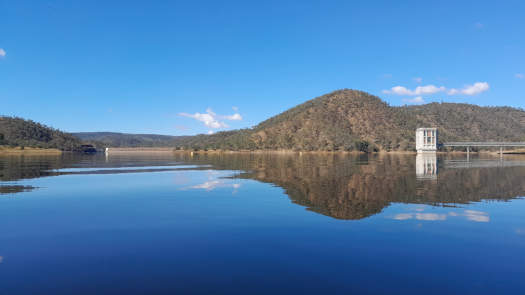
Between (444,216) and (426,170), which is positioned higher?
(426,170)

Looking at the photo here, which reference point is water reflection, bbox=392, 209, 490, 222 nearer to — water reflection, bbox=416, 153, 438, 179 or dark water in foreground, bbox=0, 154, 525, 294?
dark water in foreground, bbox=0, 154, 525, 294

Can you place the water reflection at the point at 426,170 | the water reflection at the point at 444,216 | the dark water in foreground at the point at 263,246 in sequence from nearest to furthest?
the dark water in foreground at the point at 263,246 → the water reflection at the point at 444,216 → the water reflection at the point at 426,170

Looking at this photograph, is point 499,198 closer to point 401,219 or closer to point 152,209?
point 401,219

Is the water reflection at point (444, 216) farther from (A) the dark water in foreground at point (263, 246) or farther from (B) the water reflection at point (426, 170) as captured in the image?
(B) the water reflection at point (426, 170)

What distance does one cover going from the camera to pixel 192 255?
11.3 m

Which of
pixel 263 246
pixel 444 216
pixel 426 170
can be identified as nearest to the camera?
pixel 263 246

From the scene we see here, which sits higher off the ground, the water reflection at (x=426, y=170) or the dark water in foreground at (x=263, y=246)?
the water reflection at (x=426, y=170)

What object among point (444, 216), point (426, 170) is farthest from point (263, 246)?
point (426, 170)

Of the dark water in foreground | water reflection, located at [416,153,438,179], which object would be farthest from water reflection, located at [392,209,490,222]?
water reflection, located at [416,153,438,179]

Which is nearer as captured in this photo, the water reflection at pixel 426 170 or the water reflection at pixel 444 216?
the water reflection at pixel 444 216

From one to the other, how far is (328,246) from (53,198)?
21536mm

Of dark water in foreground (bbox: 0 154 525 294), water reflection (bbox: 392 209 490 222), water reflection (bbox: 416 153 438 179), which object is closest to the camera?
dark water in foreground (bbox: 0 154 525 294)

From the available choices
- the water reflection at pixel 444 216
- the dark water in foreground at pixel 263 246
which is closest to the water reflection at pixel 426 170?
the dark water in foreground at pixel 263 246

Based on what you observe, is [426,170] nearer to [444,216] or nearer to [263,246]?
[444,216]
